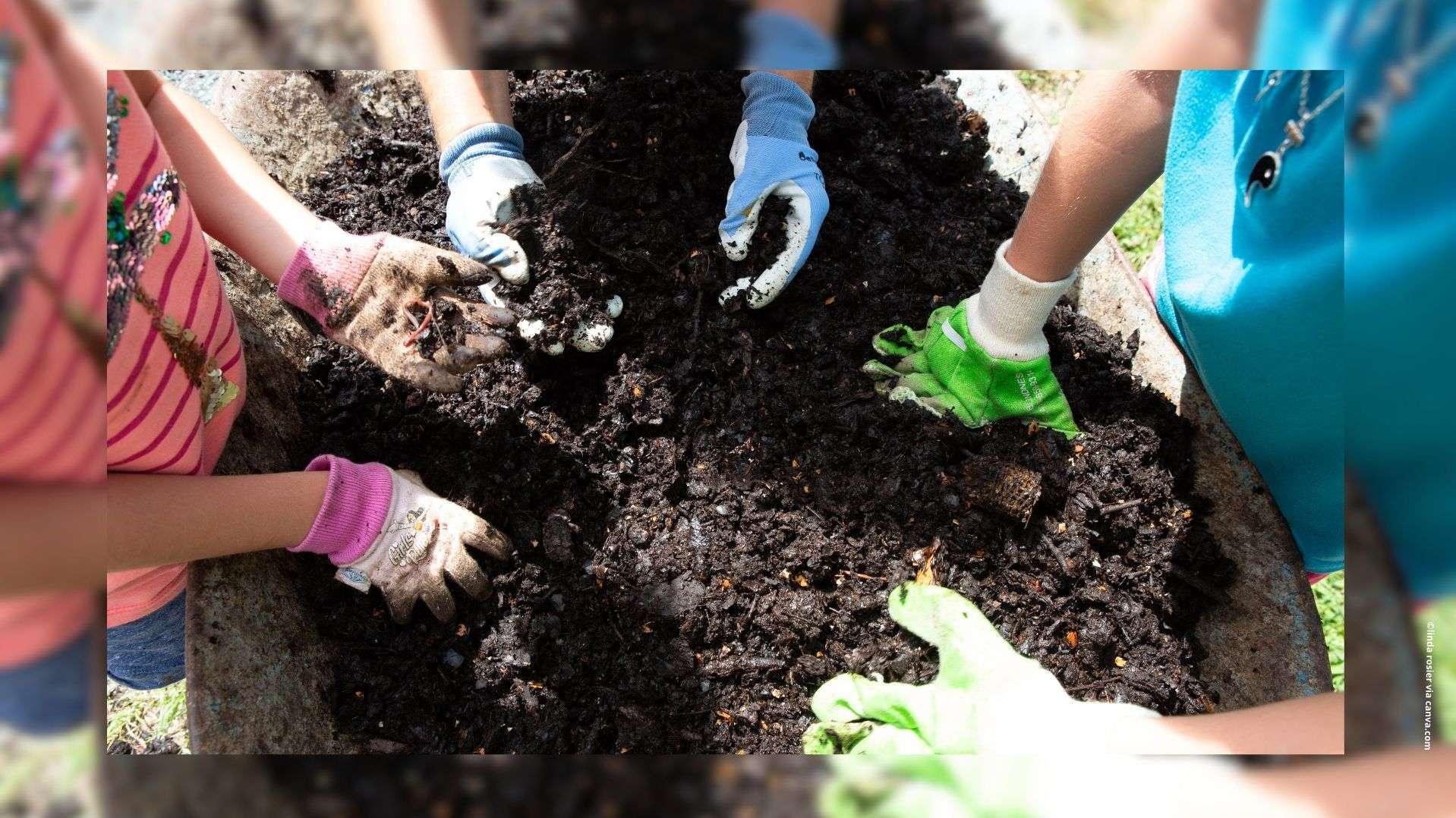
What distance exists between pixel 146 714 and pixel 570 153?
4.23ft

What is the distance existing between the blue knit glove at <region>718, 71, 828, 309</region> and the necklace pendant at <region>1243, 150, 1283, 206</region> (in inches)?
27.0

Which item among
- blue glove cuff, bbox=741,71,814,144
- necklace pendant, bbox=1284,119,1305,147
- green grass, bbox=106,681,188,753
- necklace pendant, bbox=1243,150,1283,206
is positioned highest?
blue glove cuff, bbox=741,71,814,144

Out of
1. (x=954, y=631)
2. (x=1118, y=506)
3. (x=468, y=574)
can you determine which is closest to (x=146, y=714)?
(x=468, y=574)

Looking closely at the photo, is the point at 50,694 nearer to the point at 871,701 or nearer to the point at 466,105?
the point at 871,701

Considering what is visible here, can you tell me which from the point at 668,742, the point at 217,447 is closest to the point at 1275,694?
the point at 668,742

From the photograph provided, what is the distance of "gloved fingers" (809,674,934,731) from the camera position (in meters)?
1.03

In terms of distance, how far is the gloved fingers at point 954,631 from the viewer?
109 centimetres

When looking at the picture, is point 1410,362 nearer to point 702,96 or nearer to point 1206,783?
point 1206,783

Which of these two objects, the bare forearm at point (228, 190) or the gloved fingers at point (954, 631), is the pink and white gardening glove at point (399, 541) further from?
the gloved fingers at point (954, 631)

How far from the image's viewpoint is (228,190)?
1.13 m

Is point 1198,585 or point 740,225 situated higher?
point 740,225

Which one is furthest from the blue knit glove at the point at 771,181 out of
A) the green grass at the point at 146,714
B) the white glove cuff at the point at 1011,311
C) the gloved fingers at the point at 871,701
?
the green grass at the point at 146,714
